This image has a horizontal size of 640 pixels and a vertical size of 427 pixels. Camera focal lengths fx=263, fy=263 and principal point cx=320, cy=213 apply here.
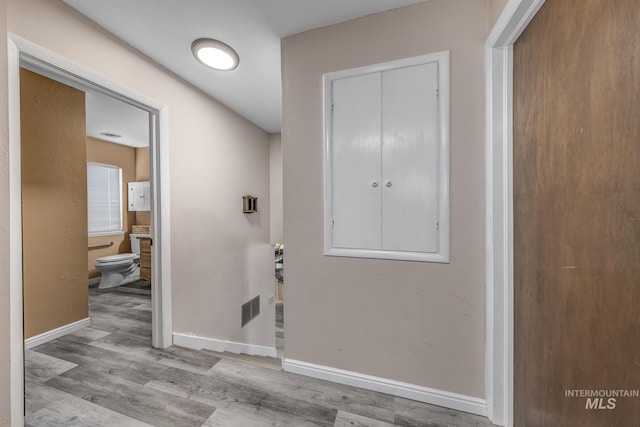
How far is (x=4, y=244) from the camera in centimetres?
116

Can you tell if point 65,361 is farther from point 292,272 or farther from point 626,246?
point 626,246

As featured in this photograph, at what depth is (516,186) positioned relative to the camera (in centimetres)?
119

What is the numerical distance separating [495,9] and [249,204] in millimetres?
2711

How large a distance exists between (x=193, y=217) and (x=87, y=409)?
1.39 m

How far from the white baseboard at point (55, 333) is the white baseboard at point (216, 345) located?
112 centimetres

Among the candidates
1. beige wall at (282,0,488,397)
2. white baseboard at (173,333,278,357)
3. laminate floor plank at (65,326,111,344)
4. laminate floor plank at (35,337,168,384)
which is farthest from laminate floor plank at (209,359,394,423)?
laminate floor plank at (65,326,111,344)

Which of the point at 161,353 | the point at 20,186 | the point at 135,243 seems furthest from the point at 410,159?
the point at 135,243

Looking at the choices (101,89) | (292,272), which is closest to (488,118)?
(292,272)

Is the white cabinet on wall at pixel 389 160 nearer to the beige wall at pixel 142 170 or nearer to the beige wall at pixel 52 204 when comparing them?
the beige wall at pixel 52 204

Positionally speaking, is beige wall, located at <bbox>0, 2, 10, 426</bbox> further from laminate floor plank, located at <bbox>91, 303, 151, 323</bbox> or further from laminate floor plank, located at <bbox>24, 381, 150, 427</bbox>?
laminate floor plank, located at <bbox>91, 303, 151, 323</bbox>

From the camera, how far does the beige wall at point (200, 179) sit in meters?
1.46

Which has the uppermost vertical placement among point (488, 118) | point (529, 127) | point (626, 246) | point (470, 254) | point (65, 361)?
point (488, 118)

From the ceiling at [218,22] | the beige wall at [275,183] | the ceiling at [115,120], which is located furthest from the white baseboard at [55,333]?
the ceiling at [218,22]

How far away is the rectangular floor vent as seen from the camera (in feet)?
10.1
